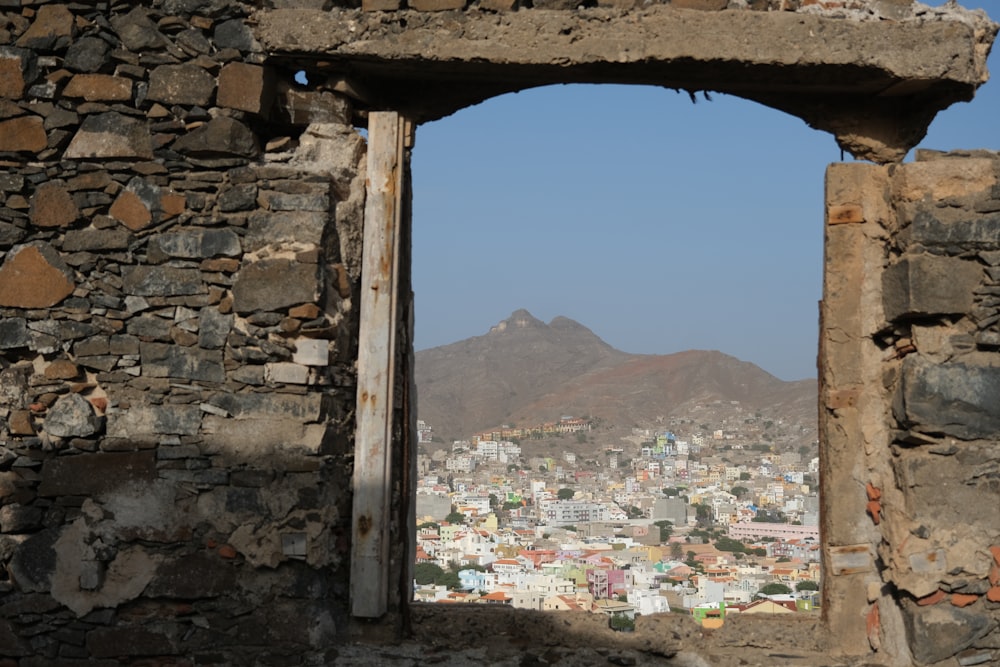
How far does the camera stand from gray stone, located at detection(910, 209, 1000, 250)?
4.22 m

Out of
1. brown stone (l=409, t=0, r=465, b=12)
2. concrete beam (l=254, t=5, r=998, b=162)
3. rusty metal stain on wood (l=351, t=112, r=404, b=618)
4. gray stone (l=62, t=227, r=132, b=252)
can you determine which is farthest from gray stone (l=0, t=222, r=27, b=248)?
brown stone (l=409, t=0, r=465, b=12)

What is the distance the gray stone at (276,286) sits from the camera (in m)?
4.28

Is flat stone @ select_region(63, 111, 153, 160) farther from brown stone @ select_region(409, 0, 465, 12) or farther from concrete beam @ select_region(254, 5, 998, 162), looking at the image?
brown stone @ select_region(409, 0, 465, 12)

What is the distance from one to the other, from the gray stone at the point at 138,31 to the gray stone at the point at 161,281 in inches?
35.1

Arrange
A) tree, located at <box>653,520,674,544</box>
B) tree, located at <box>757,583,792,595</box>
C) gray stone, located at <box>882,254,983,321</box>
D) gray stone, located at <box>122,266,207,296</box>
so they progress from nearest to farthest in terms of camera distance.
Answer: gray stone, located at <box>882,254,983,321</box> → gray stone, located at <box>122,266,207,296</box> → tree, located at <box>757,583,792,595</box> → tree, located at <box>653,520,674,544</box>

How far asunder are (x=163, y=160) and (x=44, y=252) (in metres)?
0.60

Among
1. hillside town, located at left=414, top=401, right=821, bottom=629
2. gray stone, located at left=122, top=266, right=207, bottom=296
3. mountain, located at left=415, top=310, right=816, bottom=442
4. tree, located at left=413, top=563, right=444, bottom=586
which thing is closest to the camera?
gray stone, located at left=122, top=266, right=207, bottom=296

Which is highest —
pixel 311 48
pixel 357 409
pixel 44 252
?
pixel 311 48

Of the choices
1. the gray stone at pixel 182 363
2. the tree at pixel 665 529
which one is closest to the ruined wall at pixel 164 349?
the gray stone at pixel 182 363

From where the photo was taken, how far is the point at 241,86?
4383mm

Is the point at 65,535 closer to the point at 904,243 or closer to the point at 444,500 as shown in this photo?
the point at 904,243

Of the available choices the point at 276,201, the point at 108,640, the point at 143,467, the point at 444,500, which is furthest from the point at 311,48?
the point at 444,500

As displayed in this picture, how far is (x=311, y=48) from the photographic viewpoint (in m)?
4.34

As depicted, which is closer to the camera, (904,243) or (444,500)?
(904,243)
